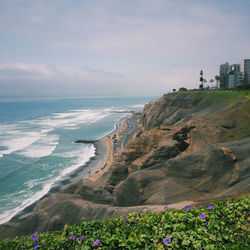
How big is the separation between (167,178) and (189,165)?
86.5 inches

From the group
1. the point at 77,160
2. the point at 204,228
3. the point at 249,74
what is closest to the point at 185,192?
the point at 204,228

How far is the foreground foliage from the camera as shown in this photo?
5172 millimetres

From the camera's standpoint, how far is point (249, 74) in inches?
5394

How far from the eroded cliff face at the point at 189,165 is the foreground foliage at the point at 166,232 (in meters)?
5.49

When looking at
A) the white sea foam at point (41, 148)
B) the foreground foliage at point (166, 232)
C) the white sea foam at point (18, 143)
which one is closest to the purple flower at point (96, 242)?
the foreground foliage at point (166, 232)

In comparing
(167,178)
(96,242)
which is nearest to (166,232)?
(96,242)

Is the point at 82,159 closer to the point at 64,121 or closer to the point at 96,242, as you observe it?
the point at 96,242

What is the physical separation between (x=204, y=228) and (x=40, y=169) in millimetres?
44969

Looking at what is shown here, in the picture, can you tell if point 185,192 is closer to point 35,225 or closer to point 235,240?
point 235,240

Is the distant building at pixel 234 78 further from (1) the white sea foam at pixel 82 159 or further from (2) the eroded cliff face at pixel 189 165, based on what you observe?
(2) the eroded cliff face at pixel 189 165

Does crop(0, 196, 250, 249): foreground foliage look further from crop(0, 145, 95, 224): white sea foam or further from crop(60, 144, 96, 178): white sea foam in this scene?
crop(60, 144, 96, 178): white sea foam

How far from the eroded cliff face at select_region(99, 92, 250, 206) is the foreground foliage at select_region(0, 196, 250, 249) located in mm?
5492

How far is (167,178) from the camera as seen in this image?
1752 centimetres

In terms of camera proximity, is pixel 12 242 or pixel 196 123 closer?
pixel 12 242
